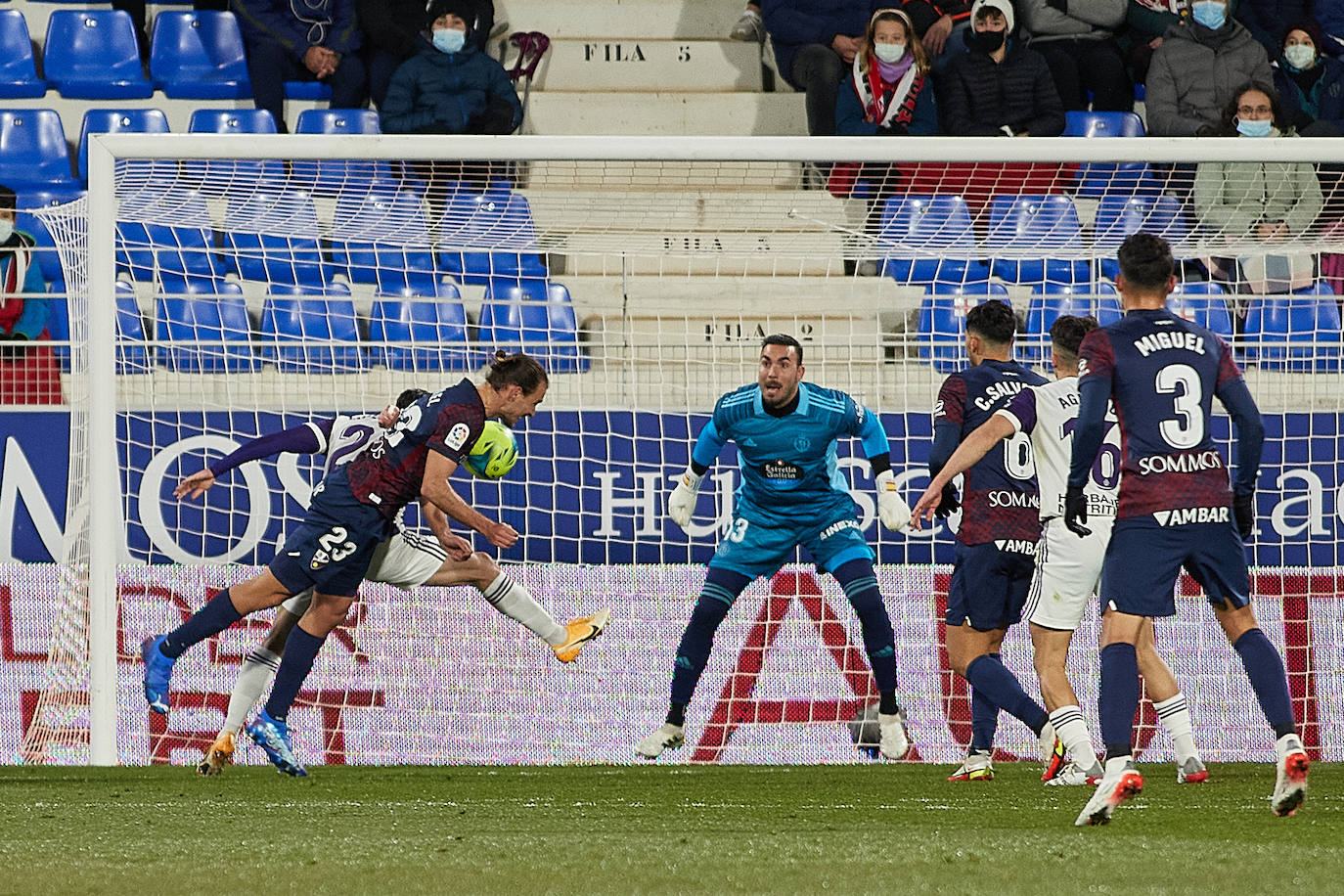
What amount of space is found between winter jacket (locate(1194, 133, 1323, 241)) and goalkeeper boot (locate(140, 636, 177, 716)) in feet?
17.4

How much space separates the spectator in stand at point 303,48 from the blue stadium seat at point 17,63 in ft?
5.05

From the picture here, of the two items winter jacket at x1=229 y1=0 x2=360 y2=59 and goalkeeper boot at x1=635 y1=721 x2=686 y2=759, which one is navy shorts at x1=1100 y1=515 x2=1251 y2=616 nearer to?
goalkeeper boot at x1=635 y1=721 x2=686 y2=759

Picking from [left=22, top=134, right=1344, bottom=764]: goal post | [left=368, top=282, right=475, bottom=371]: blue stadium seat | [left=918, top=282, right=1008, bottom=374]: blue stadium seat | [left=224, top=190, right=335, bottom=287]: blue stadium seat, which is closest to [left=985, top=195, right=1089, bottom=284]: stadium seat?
[left=22, top=134, right=1344, bottom=764]: goal post

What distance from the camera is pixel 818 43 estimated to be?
40.5 ft

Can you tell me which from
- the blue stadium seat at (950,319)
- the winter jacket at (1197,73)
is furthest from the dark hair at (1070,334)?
the winter jacket at (1197,73)

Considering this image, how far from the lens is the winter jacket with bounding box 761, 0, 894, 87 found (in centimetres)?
1257

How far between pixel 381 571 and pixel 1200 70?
692cm

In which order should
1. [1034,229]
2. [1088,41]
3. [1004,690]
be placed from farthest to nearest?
[1088,41] → [1034,229] → [1004,690]

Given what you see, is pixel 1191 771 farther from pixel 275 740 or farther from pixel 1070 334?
pixel 275 740

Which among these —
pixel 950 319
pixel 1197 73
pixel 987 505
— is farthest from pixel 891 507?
pixel 1197 73

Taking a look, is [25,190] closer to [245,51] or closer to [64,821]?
[245,51]

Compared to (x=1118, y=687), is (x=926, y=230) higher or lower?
higher

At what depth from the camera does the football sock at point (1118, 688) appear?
5.17m

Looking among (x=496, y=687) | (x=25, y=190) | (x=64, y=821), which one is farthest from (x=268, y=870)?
(x=25, y=190)
